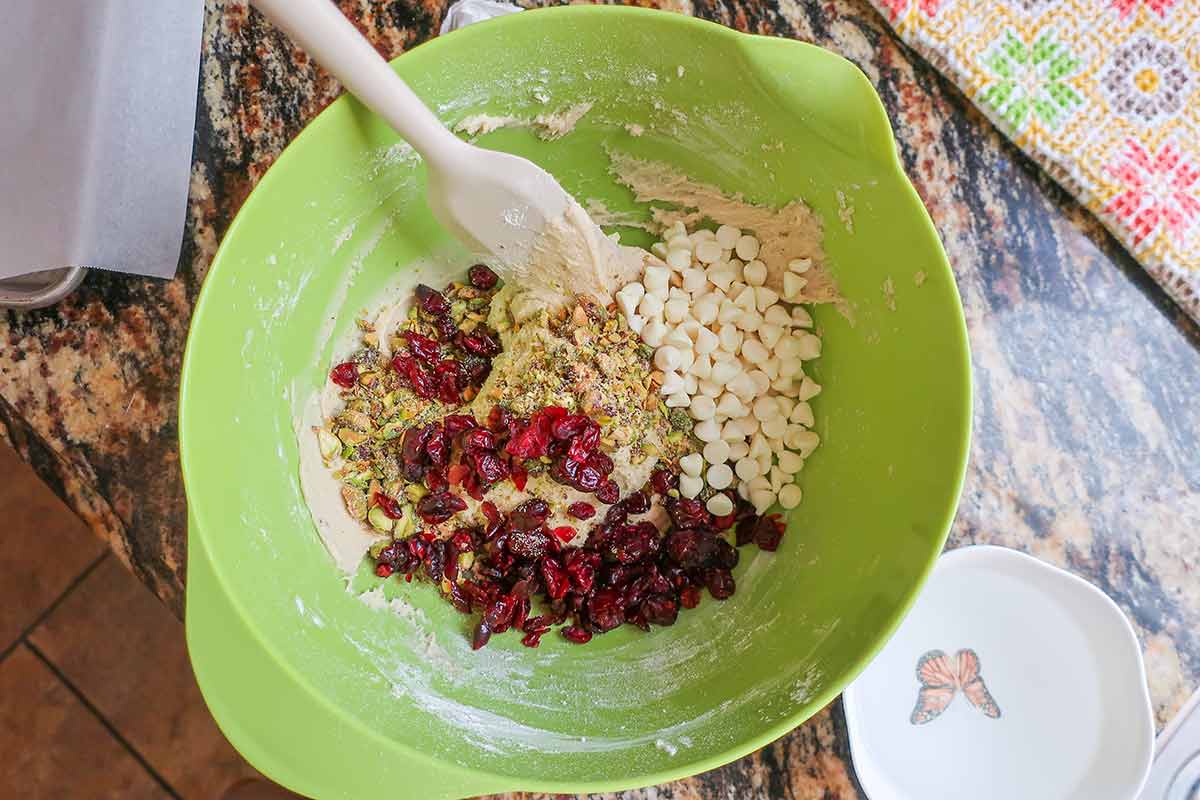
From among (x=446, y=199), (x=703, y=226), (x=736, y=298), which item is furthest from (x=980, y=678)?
(x=446, y=199)

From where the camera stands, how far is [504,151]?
1.54 meters

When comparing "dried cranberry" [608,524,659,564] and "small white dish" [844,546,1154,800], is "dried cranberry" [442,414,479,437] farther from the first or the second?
"small white dish" [844,546,1154,800]

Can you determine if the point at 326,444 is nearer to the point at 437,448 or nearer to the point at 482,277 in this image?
the point at 437,448

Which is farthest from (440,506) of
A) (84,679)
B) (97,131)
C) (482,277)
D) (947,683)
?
(84,679)

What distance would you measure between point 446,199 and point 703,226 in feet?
1.73

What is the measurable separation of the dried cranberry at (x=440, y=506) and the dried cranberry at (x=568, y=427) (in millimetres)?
225

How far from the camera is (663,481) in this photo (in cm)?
158

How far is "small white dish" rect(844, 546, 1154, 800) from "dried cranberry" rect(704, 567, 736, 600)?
0.28 m

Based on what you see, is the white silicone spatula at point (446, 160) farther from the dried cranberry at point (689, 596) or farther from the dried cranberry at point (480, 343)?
the dried cranberry at point (689, 596)

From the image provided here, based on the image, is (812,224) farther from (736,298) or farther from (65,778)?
(65,778)

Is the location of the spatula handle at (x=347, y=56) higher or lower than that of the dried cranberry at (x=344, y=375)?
higher

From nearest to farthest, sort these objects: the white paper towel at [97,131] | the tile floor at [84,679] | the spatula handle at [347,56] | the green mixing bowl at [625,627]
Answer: the spatula handle at [347,56], the green mixing bowl at [625,627], the white paper towel at [97,131], the tile floor at [84,679]

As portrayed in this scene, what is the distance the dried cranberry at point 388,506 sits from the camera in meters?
1.52

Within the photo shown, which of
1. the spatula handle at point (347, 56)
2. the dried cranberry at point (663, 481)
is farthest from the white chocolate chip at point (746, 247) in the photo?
the spatula handle at point (347, 56)
